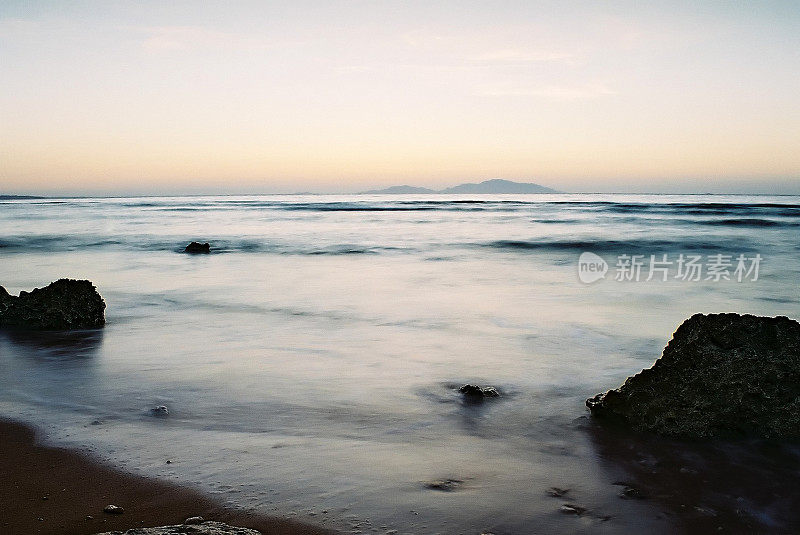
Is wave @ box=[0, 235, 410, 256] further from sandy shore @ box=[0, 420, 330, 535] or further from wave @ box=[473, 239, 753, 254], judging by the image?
sandy shore @ box=[0, 420, 330, 535]

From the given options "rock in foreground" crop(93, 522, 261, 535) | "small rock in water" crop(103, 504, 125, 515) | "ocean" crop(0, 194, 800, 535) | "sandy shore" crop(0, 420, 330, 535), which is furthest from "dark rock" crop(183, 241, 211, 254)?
"rock in foreground" crop(93, 522, 261, 535)

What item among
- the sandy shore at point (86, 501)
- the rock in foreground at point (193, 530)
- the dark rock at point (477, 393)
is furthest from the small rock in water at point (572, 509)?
the dark rock at point (477, 393)

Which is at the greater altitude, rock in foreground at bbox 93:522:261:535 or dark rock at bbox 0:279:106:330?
dark rock at bbox 0:279:106:330

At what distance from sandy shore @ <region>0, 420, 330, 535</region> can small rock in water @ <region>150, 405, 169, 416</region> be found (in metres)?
0.69

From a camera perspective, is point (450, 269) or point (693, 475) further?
point (450, 269)

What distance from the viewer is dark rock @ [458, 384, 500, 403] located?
14.9 ft

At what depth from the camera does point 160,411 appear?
13.6 ft

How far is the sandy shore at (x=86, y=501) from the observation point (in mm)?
2686

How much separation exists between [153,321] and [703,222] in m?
30.0

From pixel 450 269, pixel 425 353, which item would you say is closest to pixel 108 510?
pixel 425 353

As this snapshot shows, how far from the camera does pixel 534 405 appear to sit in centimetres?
444

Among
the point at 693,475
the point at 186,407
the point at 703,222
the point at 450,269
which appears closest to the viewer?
the point at 693,475

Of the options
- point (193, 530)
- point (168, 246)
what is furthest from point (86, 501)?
point (168, 246)

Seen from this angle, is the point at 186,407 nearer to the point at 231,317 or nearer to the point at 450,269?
the point at 231,317
